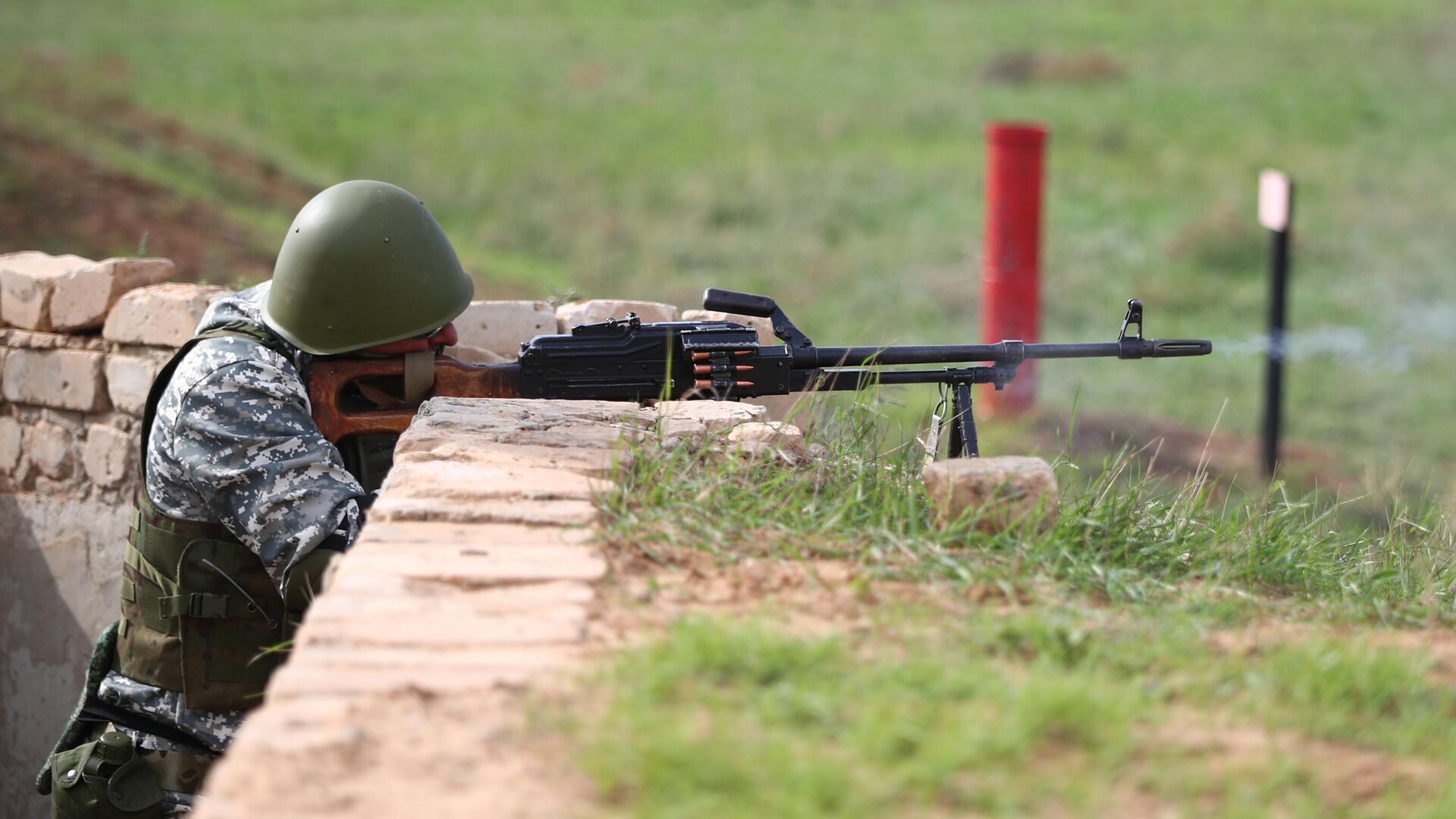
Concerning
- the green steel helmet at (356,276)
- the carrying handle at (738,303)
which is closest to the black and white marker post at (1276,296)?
the carrying handle at (738,303)

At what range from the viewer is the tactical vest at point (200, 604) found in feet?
10.9

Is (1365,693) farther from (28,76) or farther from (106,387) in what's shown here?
(28,76)

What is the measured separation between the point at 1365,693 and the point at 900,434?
1576 millimetres

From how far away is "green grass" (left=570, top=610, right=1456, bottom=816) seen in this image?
6.07ft

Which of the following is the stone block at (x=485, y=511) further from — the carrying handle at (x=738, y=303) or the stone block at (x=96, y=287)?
the stone block at (x=96, y=287)

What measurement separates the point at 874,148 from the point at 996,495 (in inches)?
548

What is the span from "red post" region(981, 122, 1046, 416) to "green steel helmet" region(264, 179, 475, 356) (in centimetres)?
Result: 529

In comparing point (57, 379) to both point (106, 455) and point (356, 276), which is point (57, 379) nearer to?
point (106, 455)

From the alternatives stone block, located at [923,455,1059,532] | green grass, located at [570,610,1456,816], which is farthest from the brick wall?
green grass, located at [570,610,1456,816]

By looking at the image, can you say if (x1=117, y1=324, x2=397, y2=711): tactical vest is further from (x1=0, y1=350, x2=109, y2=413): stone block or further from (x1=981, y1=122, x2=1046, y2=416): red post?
(x1=981, y1=122, x2=1046, y2=416): red post

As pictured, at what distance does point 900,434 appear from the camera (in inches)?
145

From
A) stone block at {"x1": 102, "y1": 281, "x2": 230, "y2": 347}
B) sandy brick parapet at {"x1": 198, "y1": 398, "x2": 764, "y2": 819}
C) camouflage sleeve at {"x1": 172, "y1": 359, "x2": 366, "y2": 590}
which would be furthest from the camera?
stone block at {"x1": 102, "y1": 281, "x2": 230, "y2": 347}

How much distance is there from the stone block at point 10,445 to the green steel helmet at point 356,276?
2.34m

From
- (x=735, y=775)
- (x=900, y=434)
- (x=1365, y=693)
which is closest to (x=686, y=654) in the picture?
(x=735, y=775)
